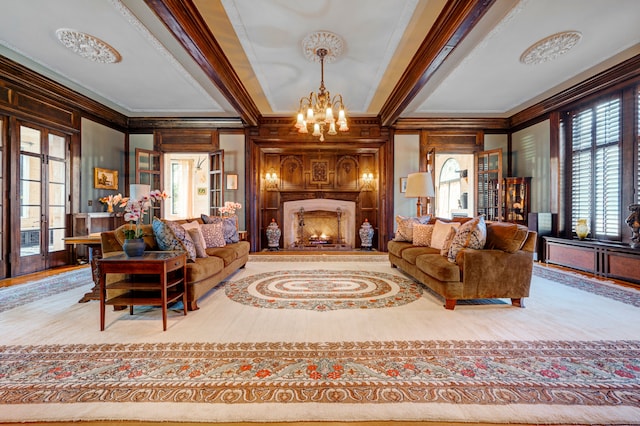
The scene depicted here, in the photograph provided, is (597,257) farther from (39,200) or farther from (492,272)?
(39,200)

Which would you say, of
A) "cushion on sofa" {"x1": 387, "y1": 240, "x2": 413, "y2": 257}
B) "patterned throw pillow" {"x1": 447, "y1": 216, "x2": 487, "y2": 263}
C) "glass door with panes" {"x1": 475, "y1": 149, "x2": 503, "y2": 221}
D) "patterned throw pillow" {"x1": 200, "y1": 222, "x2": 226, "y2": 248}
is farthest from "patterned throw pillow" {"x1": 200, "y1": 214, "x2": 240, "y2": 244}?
"glass door with panes" {"x1": 475, "y1": 149, "x2": 503, "y2": 221}

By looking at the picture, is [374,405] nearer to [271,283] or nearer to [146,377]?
[146,377]

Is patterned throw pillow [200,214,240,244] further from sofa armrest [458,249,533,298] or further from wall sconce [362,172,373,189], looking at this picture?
wall sconce [362,172,373,189]

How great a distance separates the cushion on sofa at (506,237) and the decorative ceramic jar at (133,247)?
3525 mm

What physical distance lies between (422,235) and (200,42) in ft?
12.8

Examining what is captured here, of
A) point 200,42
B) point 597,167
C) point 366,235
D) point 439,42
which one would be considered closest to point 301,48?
point 200,42

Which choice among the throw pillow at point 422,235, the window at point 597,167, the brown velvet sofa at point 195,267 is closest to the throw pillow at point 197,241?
the brown velvet sofa at point 195,267

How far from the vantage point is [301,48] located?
379 centimetres

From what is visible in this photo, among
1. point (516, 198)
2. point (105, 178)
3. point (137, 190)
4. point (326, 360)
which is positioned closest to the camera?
point (326, 360)

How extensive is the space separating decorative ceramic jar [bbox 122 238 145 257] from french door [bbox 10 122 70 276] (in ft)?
10.8

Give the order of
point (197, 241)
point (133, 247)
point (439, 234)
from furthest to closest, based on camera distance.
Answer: point (439, 234) < point (197, 241) < point (133, 247)

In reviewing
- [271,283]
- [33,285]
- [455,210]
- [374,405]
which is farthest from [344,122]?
[455,210]

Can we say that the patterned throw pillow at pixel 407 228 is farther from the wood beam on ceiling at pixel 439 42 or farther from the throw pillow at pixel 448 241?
the wood beam on ceiling at pixel 439 42

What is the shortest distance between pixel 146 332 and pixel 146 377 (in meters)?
0.74
